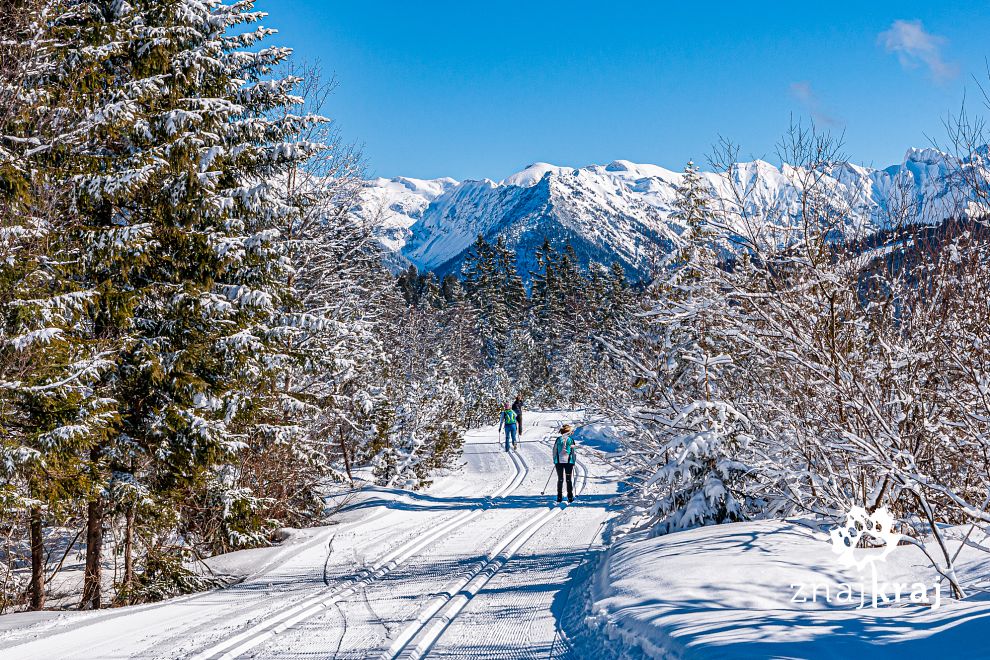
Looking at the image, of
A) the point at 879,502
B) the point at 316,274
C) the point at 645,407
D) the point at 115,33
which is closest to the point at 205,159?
the point at 115,33

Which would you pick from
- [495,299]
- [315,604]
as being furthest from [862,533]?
[495,299]

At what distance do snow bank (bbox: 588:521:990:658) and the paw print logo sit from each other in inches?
4.1

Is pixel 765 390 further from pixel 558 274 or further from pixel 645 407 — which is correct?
pixel 558 274

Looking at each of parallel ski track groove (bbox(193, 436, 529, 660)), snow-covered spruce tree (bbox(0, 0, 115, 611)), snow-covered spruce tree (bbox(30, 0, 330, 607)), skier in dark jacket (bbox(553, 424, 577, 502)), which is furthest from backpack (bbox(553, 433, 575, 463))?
snow-covered spruce tree (bbox(0, 0, 115, 611))

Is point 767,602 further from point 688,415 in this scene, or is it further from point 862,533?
point 688,415

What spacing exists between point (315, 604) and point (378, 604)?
71 centimetres

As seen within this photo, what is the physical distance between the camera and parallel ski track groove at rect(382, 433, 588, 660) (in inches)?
221

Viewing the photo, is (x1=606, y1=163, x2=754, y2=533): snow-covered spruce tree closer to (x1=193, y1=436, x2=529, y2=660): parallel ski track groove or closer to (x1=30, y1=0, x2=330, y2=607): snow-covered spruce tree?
(x1=193, y1=436, x2=529, y2=660): parallel ski track groove

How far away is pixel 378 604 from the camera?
23.8ft

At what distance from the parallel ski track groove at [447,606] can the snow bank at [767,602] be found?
1.42 meters

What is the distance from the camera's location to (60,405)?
7.93 m

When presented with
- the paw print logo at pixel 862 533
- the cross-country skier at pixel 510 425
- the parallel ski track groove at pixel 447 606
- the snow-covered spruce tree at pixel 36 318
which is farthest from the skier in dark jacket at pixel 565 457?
the snow-covered spruce tree at pixel 36 318

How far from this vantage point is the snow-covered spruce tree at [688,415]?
7.34m

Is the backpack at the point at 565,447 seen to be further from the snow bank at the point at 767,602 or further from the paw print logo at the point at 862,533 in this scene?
the paw print logo at the point at 862,533
